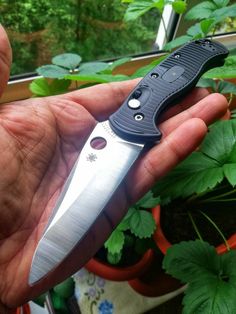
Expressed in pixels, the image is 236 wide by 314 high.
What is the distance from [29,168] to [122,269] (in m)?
0.26

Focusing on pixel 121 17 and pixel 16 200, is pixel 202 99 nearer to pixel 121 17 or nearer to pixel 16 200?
pixel 16 200

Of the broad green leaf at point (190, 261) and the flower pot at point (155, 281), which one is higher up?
the broad green leaf at point (190, 261)

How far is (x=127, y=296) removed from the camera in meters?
0.71

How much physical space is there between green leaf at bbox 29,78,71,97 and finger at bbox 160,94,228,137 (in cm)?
23

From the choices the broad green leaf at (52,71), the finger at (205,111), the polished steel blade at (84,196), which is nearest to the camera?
the polished steel blade at (84,196)

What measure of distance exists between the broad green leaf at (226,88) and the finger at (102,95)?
0.15 metres

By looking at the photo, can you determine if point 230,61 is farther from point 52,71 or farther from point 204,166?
point 52,71

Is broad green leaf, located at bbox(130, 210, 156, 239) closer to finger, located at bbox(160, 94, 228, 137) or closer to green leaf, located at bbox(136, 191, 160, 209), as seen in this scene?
green leaf, located at bbox(136, 191, 160, 209)

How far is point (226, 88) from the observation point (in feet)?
1.98

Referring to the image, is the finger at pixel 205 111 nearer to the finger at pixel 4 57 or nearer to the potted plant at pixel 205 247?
the potted plant at pixel 205 247

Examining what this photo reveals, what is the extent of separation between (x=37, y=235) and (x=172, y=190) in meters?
0.20

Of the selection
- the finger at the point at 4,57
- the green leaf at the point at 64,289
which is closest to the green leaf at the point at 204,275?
the green leaf at the point at 64,289

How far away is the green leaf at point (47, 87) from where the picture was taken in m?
A: 0.66

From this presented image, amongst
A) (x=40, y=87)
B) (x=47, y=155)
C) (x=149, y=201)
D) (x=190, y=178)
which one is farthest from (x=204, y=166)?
(x=40, y=87)
